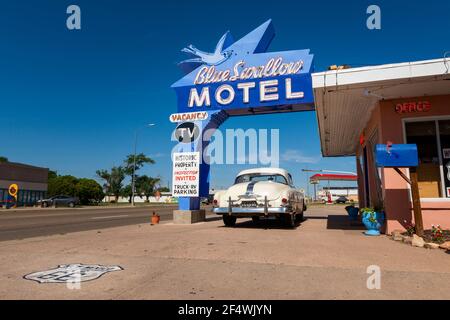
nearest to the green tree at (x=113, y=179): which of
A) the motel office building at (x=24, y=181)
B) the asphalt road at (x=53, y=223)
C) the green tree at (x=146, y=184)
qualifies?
the green tree at (x=146, y=184)

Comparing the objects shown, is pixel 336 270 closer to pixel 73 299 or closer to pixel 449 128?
pixel 73 299

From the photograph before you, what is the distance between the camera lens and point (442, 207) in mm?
7938

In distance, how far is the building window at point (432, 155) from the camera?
8320 mm

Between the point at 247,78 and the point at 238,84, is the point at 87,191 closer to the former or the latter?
the point at 238,84

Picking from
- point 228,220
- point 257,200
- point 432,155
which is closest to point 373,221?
point 432,155

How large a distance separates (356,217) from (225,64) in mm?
9000

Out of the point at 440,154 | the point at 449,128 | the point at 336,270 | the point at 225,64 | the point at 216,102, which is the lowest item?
the point at 336,270

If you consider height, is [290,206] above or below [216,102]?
below

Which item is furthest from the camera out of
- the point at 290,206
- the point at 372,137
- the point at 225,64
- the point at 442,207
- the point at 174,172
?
the point at 225,64

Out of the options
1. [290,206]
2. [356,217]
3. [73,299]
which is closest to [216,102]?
[290,206]

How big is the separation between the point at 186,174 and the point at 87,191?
52466mm

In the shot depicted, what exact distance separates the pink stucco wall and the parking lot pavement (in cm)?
132

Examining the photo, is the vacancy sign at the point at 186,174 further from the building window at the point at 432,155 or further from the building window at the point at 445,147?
the building window at the point at 445,147

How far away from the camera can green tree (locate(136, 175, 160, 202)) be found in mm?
88681
